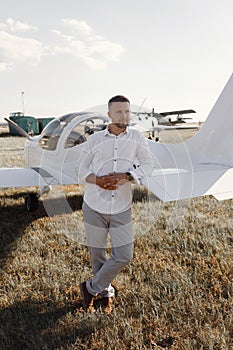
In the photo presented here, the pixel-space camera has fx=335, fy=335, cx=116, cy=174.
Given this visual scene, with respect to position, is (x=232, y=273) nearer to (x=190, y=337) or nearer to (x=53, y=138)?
(x=190, y=337)

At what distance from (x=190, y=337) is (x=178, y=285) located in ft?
2.45

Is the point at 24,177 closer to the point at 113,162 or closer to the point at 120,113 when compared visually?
the point at 113,162

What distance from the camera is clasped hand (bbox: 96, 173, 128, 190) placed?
2.52 metres

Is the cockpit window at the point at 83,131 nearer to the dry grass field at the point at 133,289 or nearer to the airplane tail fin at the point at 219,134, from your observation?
the dry grass field at the point at 133,289

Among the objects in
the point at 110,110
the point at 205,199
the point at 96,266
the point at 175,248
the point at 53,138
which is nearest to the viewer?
the point at 110,110

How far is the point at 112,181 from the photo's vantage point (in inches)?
99.2

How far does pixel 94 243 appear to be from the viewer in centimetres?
286

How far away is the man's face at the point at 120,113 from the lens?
254 centimetres

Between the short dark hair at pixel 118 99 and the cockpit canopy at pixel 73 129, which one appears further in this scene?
the cockpit canopy at pixel 73 129

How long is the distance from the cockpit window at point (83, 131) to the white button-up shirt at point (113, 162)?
5.36 ft

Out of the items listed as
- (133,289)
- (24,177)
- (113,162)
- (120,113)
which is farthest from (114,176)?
(24,177)

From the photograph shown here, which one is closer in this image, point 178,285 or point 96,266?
point 96,266

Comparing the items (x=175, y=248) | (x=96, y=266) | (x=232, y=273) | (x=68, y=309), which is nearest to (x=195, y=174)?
(x=175, y=248)

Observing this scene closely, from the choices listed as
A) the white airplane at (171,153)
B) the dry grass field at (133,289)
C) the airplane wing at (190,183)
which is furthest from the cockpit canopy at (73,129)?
the airplane wing at (190,183)
